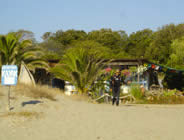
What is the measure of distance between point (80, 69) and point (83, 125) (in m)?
9.63

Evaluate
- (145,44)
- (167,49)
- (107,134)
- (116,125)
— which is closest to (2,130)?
(107,134)

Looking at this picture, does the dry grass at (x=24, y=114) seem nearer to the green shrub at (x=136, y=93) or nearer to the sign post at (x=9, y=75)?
the sign post at (x=9, y=75)

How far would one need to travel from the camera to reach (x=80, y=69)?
1702 cm

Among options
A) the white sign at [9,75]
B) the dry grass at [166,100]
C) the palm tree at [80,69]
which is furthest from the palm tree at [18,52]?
the white sign at [9,75]

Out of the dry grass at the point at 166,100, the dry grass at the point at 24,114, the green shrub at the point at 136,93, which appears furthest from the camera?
the green shrub at the point at 136,93

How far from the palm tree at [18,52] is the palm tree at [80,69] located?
2.71 metres

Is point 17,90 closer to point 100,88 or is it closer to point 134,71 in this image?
point 100,88

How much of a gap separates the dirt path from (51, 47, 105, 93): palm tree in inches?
287

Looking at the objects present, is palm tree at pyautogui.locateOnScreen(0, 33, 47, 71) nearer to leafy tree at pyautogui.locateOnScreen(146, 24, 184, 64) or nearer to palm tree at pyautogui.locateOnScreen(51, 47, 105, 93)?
palm tree at pyautogui.locateOnScreen(51, 47, 105, 93)

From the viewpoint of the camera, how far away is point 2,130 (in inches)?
257

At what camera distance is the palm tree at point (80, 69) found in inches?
663

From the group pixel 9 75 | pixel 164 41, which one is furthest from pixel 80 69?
pixel 164 41

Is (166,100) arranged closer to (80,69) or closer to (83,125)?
(80,69)

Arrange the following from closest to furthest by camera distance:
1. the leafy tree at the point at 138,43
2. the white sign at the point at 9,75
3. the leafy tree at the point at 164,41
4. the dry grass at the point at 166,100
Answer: the white sign at the point at 9,75
the dry grass at the point at 166,100
the leafy tree at the point at 164,41
the leafy tree at the point at 138,43
